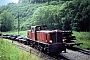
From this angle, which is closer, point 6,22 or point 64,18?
point 64,18

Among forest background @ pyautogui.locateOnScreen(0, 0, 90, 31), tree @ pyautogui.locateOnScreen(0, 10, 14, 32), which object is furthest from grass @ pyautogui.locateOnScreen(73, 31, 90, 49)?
tree @ pyautogui.locateOnScreen(0, 10, 14, 32)

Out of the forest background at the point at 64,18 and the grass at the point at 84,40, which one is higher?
the forest background at the point at 64,18

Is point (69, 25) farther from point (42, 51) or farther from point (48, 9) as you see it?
point (42, 51)

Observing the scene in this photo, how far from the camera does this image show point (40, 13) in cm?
4984

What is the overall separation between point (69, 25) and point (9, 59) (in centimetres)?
3196

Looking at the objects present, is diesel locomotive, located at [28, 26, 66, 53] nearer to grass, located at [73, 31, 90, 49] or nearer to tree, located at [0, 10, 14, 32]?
grass, located at [73, 31, 90, 49]

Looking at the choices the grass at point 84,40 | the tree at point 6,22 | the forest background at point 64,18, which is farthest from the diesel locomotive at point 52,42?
the tree at point 6,22

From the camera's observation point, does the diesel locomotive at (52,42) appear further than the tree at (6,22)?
No

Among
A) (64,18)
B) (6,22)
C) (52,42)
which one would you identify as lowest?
(52,42)

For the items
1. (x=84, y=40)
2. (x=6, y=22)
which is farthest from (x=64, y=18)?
(x=6, y=22)

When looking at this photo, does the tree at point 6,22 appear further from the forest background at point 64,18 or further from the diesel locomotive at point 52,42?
the diesel locomotive at point 52,42

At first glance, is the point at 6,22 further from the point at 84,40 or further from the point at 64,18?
the point at 84,40

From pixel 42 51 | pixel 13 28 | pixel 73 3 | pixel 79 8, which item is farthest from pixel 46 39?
pixel 13 28

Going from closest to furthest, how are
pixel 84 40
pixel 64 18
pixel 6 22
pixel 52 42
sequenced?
pixel 52 42
pixel 84 40
pixel 64 18
pixel 6 22
